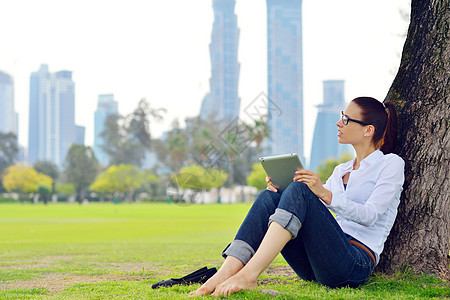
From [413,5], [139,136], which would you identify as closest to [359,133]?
[413,5]

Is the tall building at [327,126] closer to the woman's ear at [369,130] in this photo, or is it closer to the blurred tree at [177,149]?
the blurred tree at [177,149]

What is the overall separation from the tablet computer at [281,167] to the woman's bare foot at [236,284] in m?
0.78

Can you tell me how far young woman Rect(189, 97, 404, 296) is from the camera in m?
3.29

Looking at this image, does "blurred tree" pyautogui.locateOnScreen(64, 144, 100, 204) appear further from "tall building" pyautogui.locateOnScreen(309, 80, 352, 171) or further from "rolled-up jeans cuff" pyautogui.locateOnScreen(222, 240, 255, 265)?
"tall building" pyautogui.locateOnScreen(309, 80, 352, 171)

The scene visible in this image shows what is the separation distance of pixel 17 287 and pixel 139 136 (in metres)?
94.5

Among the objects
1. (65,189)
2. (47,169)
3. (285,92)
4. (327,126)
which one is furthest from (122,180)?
(327,126)

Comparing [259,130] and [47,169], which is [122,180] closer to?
[47,169]

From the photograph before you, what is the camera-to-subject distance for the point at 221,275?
3377 millimetres

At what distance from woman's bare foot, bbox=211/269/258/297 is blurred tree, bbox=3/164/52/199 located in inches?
3245

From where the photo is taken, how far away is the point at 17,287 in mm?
4559

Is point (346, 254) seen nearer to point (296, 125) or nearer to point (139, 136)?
point (139, 136)

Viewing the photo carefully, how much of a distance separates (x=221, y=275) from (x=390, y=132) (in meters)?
1.73

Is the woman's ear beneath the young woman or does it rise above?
above

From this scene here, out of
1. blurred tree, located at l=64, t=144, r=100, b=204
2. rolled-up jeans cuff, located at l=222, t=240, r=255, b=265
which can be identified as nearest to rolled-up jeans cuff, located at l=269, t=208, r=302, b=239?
rolled-up jeans cuff, located at l=222, t=240, r=255, b=265
